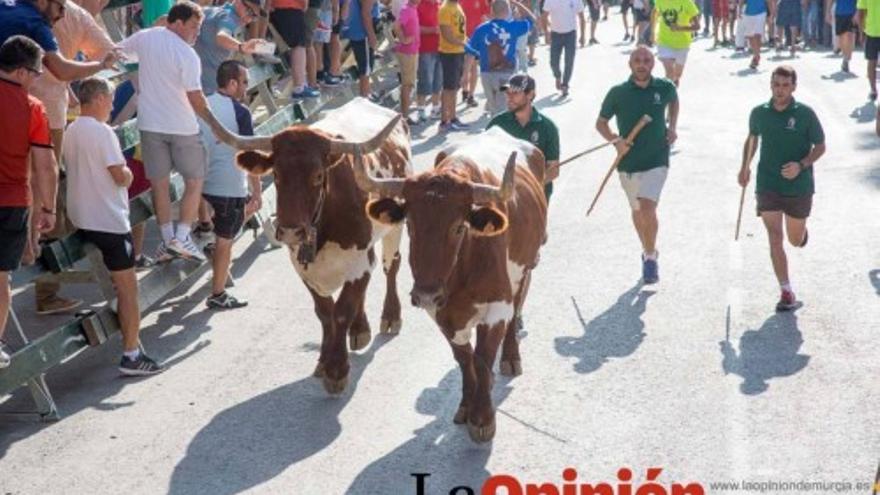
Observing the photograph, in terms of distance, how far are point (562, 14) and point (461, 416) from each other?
636 inches

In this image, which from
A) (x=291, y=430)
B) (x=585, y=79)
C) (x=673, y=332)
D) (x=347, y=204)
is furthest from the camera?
(x=585, y=79)

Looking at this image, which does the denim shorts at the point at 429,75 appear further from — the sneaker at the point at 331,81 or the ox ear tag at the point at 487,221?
the ox ear tag at the point at 487,221

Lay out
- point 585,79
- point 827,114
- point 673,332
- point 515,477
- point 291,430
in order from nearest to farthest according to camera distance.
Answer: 1. point 515,477
2. point 291,430
3. point 673,332
4. point 827,114
5. point 585,79

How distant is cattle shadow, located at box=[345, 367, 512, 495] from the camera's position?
28.5 ft

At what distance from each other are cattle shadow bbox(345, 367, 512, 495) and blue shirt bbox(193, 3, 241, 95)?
5668 millimetres

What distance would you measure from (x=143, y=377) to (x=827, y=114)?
542 inches

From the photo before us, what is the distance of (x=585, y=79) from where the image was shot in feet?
Answer: 91.2

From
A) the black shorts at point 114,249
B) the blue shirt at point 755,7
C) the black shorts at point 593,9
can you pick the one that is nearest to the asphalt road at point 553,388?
the black shorts at point 114,249

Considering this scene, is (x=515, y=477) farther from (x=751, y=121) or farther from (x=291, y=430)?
(x=751, y=121)

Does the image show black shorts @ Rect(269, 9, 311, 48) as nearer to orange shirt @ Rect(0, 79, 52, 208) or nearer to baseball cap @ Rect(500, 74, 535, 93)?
baseball cap @ Rect(500, 74, 535, 93)

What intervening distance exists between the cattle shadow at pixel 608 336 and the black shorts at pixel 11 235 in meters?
3.89

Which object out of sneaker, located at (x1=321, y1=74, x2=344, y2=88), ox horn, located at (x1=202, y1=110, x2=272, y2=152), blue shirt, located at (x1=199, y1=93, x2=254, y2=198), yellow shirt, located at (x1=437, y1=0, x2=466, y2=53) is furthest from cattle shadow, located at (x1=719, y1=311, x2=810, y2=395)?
yellow shirt, located at (x1=437, y1=0, x2=466, y2=53)

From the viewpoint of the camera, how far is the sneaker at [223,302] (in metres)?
13.0

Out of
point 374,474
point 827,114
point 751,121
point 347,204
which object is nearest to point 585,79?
point 827,114
